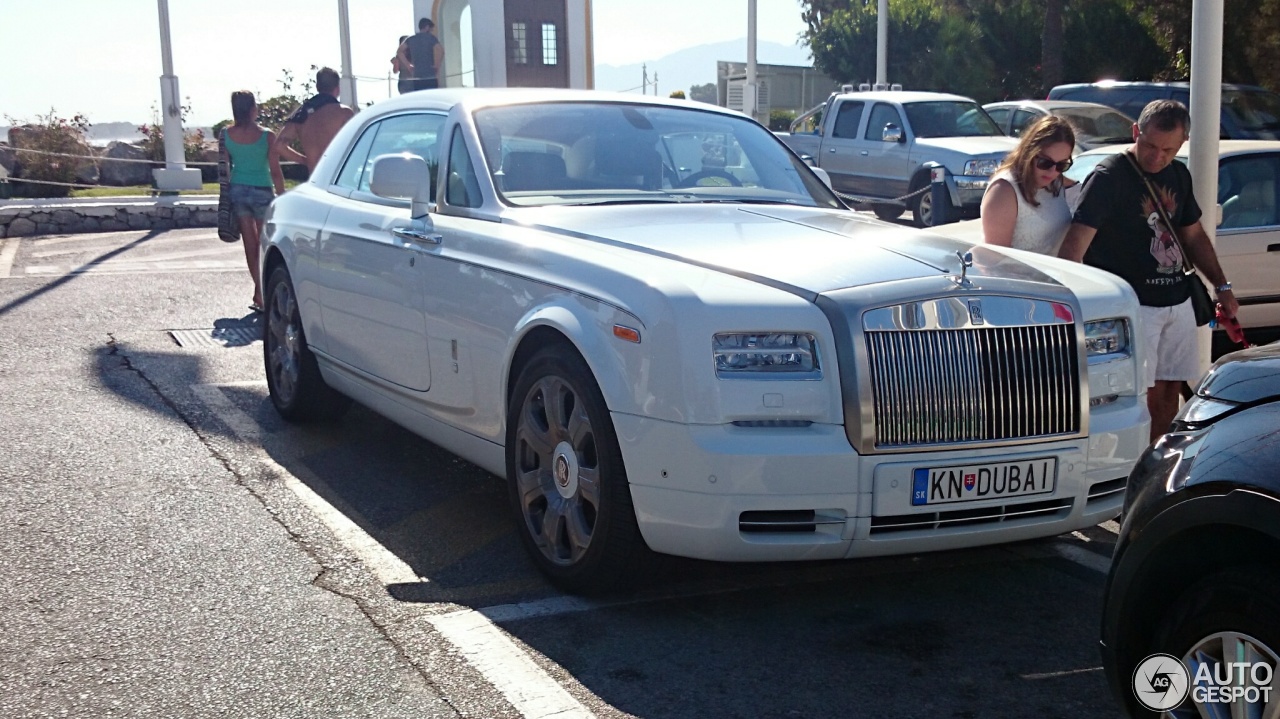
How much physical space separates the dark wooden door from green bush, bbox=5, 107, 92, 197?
1077 cm

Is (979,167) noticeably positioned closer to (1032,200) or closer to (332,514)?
(1032,200)

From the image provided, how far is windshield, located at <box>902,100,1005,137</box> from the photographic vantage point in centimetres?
1805

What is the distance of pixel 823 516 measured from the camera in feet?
13.4

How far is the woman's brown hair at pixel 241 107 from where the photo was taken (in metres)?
11.4

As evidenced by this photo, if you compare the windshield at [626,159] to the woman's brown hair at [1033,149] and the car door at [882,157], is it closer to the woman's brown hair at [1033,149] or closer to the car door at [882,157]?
the woman's brown hair at [1033,149]

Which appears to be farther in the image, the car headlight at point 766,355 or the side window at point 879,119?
the side window at point 879,119

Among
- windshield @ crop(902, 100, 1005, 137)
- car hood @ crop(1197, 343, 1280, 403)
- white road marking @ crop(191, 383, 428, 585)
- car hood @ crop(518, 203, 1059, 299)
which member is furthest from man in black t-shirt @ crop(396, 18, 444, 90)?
car hood @ crop(1197, 343, 1280, 403)

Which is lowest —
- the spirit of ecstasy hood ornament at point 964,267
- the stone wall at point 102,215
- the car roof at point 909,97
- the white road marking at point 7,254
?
the white road marking at point 7,254

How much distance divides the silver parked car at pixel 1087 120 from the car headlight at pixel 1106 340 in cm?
1236

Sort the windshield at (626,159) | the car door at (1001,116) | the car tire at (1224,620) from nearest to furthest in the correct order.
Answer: the car tire at (1224,620) → the windshield at (626,159) → the car door at (1001,116)

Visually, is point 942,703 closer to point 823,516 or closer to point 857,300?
point 823,516

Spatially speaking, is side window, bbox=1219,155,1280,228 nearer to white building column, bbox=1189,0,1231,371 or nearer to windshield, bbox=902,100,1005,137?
white building column, bbox=1189,0,1231,371

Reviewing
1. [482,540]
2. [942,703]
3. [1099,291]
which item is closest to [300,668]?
[482,540]

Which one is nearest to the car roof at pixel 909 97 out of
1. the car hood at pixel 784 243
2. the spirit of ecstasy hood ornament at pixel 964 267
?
the car hood at pixel 784 243
